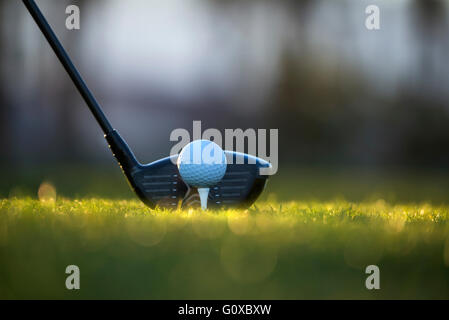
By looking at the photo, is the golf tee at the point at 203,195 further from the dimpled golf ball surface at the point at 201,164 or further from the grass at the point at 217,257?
the grass at the point at 217,257

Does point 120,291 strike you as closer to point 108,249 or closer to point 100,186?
point 108,249

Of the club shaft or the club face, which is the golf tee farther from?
the club shaft

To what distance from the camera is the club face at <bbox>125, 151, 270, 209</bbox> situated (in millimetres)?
3143

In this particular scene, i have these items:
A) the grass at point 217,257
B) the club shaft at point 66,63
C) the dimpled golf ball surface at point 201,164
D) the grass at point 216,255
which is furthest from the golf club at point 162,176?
the grass at point 217,257

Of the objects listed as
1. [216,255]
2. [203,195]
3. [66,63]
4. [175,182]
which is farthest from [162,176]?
[216,255]

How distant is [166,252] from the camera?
6.72 feet

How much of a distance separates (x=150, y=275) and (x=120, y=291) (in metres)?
0.14

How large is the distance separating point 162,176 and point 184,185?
0.56 feet

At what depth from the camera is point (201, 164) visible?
9.69ft

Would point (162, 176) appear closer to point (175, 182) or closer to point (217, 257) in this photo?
point (175, 182)

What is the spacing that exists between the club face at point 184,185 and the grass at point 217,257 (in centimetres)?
57

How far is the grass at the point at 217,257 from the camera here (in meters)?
1.80

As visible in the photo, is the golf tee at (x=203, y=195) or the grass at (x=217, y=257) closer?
the grass at (x=217, y=257)
